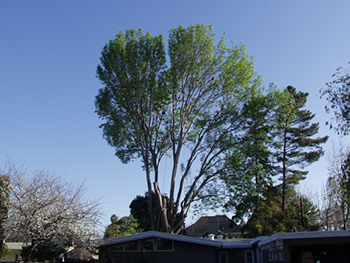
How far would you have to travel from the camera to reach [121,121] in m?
21.9

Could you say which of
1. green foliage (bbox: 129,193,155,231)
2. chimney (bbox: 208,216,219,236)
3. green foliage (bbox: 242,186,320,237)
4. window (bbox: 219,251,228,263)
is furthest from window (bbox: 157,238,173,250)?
green foliage (bbox: 129,193,155,231)

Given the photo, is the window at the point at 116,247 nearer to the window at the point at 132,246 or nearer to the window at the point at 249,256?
the window at the point at 132,246

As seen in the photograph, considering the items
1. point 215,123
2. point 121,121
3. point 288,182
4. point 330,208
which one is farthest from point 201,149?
→ point 330,208

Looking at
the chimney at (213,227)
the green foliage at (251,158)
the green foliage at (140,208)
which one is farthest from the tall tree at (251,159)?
the green foliage at (140,208)

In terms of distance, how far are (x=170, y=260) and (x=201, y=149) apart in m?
7.32

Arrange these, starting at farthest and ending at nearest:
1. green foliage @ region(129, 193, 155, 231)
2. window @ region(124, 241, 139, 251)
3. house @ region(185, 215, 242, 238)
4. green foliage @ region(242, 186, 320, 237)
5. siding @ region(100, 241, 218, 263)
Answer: house @ region(185, 215, 242, 238) → green foliage @ region(129, 193, 155, 231) → green foliage @ region(242, 186, 320, 237) → window @ region(124, 241, 139, 251) → siding @ region(100, 241, 218, 263)

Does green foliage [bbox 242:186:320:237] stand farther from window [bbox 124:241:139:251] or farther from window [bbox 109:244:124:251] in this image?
window [bbox 109:244:124:251]

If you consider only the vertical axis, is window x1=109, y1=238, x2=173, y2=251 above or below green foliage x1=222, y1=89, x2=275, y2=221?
below

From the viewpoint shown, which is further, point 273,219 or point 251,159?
point 273,219

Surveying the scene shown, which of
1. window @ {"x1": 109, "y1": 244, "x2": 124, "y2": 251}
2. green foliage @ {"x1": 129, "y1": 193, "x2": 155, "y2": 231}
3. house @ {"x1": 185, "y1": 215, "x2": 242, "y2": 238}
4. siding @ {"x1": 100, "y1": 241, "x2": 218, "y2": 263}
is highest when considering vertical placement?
green foliage @ {"x1": 129, "y1": 193, "x2": 155, "y2": 231}

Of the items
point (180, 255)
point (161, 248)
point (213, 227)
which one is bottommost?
point (180, 255)

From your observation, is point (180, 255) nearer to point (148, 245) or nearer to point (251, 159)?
point (148, 245)

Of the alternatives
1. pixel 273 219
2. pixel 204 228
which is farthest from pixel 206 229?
pixel 273 219

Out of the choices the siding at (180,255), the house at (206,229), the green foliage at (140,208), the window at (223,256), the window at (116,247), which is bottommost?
the window at (223,256)
